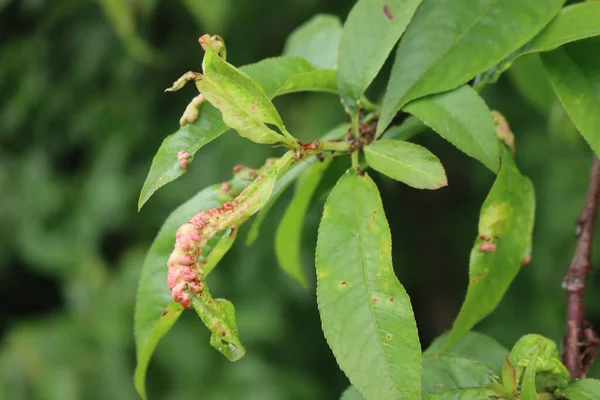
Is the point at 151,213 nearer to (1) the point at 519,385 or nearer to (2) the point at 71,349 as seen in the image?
(2) the point at 71,349

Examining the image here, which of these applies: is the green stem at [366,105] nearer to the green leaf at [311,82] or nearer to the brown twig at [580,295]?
the green leaf at [311,82]

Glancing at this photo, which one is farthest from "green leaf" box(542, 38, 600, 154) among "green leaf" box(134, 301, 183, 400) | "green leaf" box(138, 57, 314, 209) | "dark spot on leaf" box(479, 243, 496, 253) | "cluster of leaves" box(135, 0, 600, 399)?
"green leaf" box(134, 301, 183, 400)

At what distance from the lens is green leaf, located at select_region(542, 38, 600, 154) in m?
0.55

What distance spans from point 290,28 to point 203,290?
4.72ft

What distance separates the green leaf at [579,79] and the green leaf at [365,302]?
0.18 metres

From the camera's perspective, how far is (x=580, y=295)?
0.60 metres

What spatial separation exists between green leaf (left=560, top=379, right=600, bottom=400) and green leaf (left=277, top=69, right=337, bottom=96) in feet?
1.04

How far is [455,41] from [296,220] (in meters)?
0.24

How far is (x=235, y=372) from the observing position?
1.52m

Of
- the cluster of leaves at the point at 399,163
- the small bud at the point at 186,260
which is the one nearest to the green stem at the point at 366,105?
the cluster of leaves at the point at 399,163

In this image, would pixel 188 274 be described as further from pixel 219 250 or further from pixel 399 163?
pixel 399 163

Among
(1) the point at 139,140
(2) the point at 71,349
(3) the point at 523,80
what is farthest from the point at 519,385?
(1) the point at 139,140

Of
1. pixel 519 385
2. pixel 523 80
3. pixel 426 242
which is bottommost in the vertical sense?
pixel 426 242

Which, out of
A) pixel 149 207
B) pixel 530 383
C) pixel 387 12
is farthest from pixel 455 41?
pixel 149 207
